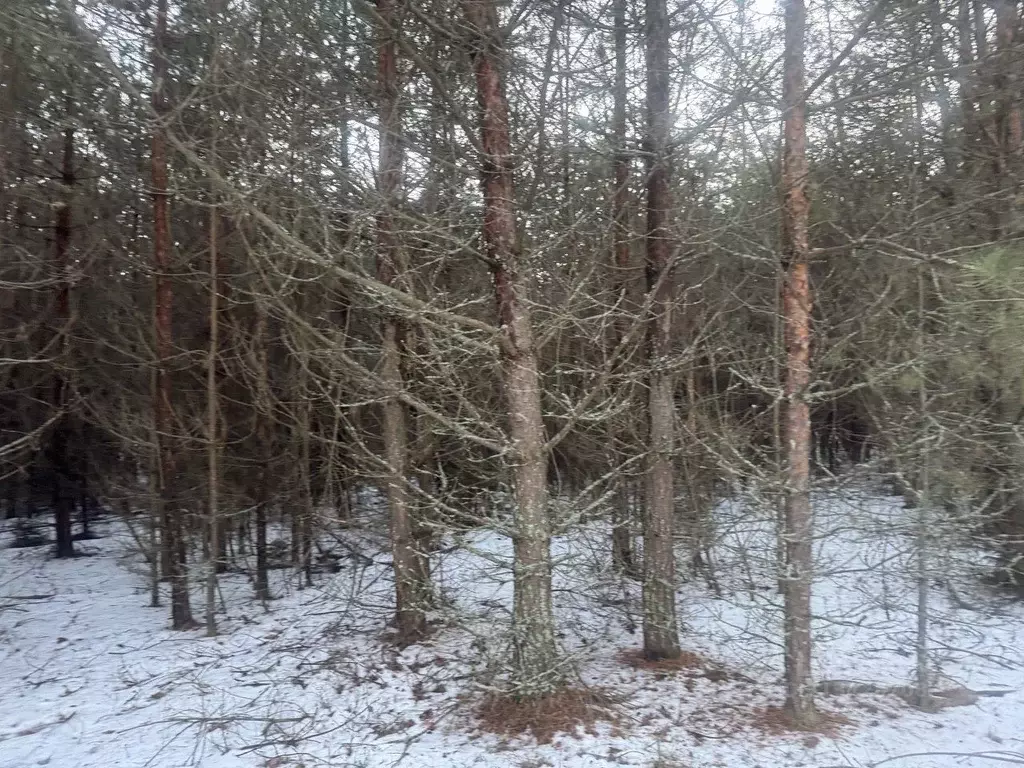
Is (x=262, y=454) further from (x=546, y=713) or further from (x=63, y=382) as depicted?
(x=546, y=713)

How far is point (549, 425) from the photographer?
9.41m

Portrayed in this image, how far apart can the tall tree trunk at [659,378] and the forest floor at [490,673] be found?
16.5 inches

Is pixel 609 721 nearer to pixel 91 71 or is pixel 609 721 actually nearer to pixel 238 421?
pixel 238 421

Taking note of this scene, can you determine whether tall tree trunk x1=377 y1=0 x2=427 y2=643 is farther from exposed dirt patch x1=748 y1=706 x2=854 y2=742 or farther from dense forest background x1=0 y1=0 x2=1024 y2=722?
exposed dirt patch x1=748 y1=706 x2=854 y2=742

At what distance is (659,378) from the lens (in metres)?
6.86

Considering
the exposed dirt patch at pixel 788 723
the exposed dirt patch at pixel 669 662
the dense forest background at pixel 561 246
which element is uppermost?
the dense forest background at pixel 561 246

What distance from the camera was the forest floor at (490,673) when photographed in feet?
17.7

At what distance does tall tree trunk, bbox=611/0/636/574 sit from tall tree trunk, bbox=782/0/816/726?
120 centimetres

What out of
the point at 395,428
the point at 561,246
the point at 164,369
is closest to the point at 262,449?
the point at 164,369

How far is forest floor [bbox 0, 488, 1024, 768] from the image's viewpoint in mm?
5410

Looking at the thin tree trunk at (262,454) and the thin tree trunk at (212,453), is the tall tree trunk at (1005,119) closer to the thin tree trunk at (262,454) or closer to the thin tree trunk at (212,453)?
the thin tree trunk at (212,453)

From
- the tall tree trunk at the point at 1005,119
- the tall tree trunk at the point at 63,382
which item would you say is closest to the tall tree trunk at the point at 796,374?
the tall tree trunk at the point at 1005,119

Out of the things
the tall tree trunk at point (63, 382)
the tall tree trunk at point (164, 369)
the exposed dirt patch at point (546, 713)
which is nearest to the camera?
the exposed dirt patch at point (546, 713)

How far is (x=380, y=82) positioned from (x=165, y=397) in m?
4.03
